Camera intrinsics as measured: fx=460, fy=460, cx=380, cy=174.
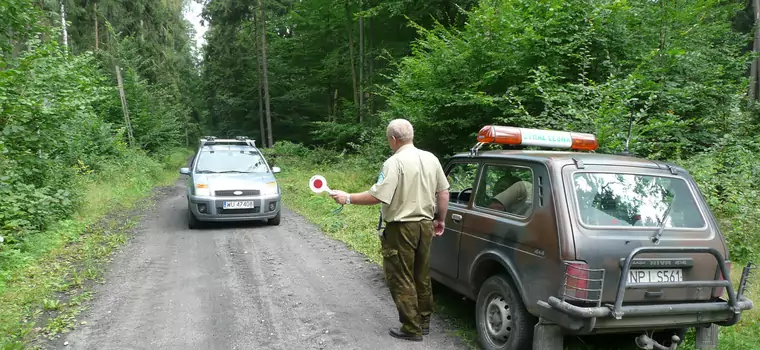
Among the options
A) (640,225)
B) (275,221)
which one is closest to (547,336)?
(640,225)

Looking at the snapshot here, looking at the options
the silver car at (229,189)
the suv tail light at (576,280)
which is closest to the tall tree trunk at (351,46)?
the silver car at (229,189)

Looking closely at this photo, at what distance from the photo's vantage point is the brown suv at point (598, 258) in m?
3.11

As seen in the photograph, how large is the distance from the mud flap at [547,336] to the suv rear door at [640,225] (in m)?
0.43

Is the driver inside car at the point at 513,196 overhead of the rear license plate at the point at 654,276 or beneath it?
overhead

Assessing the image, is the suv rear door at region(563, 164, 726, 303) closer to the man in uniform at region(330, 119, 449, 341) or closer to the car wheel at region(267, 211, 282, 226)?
the man in uniform at region(330, 119, 449, 341)

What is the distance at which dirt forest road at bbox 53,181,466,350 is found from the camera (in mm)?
4219

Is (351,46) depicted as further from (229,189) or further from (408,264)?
(408,264)

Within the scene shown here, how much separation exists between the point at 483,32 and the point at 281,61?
83.7 feet

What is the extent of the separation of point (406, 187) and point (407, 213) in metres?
0.23

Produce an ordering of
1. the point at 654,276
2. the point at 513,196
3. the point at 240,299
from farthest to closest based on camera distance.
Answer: the point at 240,299
the point at 513,196
the point at 654,276

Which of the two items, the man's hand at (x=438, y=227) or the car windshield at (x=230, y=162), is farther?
the car windshield at (x=230, y=162)

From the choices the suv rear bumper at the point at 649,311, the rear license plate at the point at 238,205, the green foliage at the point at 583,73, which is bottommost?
the rear license plate at the point at 238,205

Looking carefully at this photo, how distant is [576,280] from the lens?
3.07 m

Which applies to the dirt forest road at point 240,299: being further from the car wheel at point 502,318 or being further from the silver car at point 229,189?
the silver car at point 229,189
